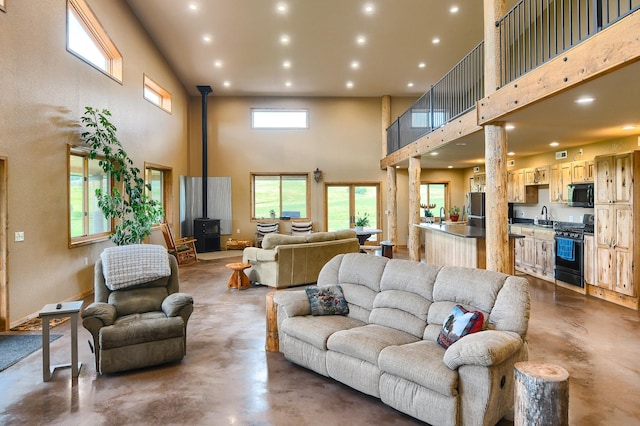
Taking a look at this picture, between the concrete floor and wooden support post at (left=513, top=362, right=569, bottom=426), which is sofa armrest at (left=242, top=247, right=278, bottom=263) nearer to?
the concrete floor

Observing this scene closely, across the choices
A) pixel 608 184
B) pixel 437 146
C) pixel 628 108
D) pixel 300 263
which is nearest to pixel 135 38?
pixel 300 263

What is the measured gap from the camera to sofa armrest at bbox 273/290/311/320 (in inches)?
131

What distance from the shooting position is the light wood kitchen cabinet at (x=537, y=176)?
746 cm

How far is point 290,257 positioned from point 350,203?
585 centimetres

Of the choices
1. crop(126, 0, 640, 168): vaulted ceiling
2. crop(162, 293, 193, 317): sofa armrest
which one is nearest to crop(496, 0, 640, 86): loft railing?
crop(126, 0, 640, 168): vaulted ceiling

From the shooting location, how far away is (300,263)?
20.4ft

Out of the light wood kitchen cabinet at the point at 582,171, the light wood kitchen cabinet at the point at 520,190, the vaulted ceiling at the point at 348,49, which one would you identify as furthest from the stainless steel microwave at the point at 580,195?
the light wood kitchen cabinet at the point at 520,190

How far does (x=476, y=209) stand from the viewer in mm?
9891

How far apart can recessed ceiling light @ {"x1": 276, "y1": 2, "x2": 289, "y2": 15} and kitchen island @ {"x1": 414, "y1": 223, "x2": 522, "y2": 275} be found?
4.81m

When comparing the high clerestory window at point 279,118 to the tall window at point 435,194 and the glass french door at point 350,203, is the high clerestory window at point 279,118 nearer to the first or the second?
the glass french door at point 350,203

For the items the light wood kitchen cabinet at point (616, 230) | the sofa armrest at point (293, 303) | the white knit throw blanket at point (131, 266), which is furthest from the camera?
the light wood kitchen cabinet at point (616, 230)

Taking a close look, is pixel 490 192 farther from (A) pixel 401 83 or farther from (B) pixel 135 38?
(B) pixel 135 38

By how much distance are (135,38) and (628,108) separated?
8.38m

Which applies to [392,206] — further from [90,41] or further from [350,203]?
[90,41]
